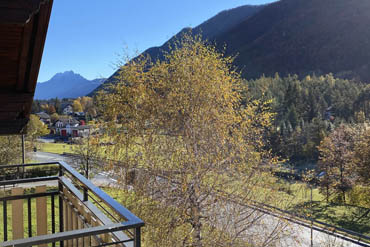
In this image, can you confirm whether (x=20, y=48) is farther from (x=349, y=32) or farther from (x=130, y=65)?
(x=349, y=32)

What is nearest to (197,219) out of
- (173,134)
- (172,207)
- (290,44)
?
(172,207)

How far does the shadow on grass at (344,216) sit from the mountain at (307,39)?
61.2 metres

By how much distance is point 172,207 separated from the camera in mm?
7938

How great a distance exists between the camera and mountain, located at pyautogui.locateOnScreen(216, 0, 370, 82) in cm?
9175

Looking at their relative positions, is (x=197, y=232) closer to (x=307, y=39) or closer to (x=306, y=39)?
(x=307, y=39)

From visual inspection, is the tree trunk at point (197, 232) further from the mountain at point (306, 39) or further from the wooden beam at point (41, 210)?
the mountain at point (306, 39)

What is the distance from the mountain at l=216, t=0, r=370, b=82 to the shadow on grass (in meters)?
61.2

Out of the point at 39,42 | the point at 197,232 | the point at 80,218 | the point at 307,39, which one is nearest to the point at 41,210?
the point at 80,218

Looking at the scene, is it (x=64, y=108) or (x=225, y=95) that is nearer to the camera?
(x=225, y=95)

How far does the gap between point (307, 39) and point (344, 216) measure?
11097 cm

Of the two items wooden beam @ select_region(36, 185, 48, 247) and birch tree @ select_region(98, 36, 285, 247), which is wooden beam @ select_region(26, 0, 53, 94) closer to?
wooden beam @ select_region(36, 185, 48, 247)

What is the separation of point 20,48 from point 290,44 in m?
127

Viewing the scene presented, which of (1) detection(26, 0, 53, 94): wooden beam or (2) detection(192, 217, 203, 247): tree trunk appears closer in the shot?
(1) detection(26, 0, 53, 94): wooden beam

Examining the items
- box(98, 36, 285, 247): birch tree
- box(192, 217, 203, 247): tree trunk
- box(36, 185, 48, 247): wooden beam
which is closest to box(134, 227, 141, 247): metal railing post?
box(36, 185, 48, 247): wooden beam
